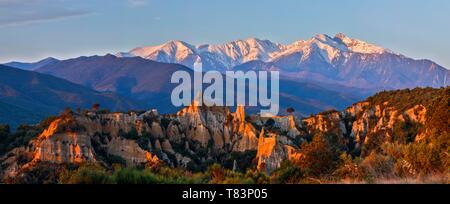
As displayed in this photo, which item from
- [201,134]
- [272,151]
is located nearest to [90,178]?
[272,151]

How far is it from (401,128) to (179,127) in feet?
97.3

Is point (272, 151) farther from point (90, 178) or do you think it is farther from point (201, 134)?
point (90, 178)

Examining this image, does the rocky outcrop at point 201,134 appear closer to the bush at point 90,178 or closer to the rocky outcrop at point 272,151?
the rocky outcrop at point 272,151

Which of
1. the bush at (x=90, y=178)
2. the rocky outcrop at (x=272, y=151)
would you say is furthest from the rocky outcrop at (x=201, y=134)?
the bush at (x=90, y=178)

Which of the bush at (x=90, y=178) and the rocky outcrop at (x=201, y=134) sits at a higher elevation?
the bush at (x=90, y=178)

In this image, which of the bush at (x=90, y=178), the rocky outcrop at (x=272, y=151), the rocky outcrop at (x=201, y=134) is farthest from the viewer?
the rocky outcrop at (x=272, y=151)


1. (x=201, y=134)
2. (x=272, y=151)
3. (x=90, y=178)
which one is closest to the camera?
(x=90, y=178)

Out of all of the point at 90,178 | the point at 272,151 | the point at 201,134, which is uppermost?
the point at 90,178

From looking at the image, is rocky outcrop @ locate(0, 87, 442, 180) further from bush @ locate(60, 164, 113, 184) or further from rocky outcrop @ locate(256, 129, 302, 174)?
bush @ locate(60, 164, 113, 184)

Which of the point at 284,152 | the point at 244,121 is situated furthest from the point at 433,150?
the point at 244,121

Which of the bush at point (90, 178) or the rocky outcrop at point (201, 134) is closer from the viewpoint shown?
the bush at point (90, 178)
